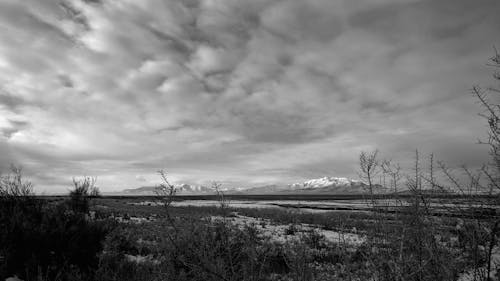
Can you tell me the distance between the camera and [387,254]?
11.7 ft

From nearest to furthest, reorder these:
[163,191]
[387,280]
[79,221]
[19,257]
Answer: [163,191], [387,280], [19,257], [79,221]

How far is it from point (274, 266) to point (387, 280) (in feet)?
19.1

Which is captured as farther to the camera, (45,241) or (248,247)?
(45,241)

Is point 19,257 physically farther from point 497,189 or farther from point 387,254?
point 497,189

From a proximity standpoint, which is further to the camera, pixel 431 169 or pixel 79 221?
pixel 79 221

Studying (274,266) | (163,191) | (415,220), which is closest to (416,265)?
(415,220)

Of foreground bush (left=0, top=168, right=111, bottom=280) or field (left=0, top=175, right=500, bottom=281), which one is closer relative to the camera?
field (left=0, top=175, right=500, bottom=281)

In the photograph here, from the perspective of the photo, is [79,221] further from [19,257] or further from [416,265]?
[416,265]

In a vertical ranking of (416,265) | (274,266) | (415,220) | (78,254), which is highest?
(415,220)

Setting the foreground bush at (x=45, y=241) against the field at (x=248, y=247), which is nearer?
the field at (x=248, y=247)

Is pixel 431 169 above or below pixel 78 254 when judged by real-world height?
above

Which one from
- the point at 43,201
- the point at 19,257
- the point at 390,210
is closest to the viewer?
the point at 390,210

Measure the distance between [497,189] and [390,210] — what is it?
A: 1223 mm

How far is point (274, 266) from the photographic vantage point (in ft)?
29.2
